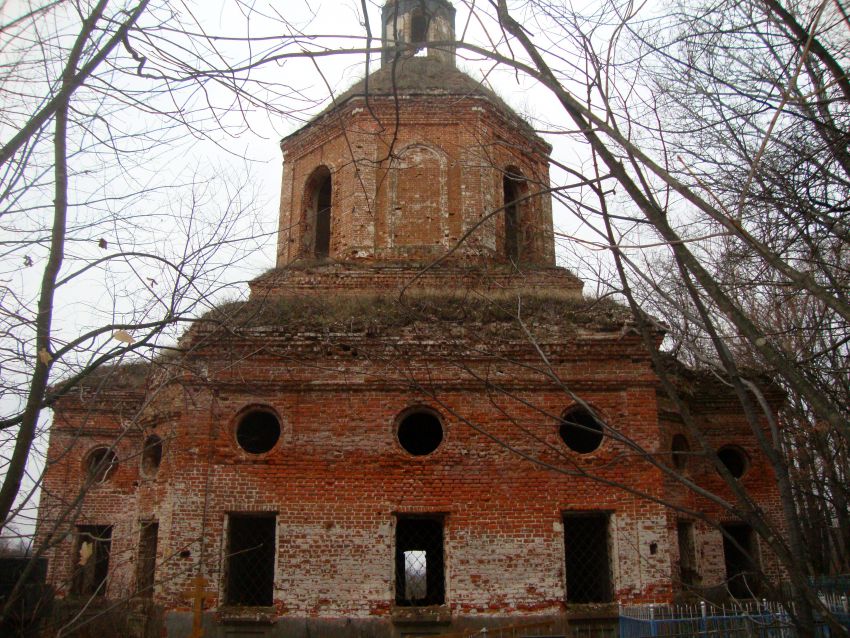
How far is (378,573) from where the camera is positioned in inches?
368

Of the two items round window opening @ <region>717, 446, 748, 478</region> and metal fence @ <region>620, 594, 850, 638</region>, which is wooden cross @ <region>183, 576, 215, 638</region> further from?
round window opening @ <region>717, 446, 748, 478</region>

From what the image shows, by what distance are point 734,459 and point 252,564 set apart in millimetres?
8382

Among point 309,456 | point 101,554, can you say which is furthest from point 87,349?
point 101,554

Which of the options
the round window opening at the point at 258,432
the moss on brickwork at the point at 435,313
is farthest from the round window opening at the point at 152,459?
the moss on brickwork at the point at 435,313

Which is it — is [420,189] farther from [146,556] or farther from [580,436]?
[146,556]

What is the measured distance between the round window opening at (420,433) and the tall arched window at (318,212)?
3565 mm

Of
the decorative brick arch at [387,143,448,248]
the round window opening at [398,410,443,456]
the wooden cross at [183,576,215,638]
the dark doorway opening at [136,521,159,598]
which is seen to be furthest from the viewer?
the decorative brick arch at [387,143,448,248]

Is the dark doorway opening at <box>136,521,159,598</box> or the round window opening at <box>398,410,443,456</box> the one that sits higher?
the round window opening at <box>398,410,443,456</box>

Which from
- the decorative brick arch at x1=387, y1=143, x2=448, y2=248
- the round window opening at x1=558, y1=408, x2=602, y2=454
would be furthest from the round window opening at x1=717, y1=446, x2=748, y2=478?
the decorative brick arch at x1=387, y1=143, x2=448, y2=248

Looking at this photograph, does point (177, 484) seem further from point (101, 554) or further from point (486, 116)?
point (486, 116)

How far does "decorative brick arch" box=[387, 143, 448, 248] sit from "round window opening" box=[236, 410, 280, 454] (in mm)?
3538

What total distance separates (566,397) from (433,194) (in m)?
4.39

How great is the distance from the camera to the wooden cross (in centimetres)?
915

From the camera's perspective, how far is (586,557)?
10.5 metres
